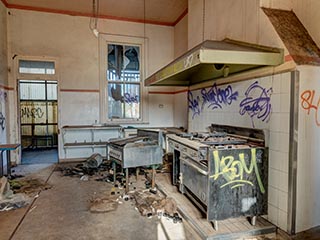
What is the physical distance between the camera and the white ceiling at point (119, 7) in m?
5.54

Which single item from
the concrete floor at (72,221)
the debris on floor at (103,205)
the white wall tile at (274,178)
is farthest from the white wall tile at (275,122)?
the debris on floor at (103,205)

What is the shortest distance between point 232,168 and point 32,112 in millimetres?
8234

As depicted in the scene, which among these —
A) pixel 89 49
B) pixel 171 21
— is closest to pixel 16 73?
pixel 89 49

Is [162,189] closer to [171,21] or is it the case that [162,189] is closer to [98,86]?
[98,86]

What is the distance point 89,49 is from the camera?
622 cm

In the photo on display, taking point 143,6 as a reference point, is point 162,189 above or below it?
below

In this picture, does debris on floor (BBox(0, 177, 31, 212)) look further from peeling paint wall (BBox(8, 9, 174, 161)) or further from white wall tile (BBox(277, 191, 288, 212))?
white wall tile (BBox(277, 191, 288, 212))

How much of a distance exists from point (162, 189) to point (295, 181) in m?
1.99

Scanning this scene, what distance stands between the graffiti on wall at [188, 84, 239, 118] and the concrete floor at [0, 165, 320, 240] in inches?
74.3

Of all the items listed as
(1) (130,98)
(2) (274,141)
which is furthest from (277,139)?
(1) (130,98)

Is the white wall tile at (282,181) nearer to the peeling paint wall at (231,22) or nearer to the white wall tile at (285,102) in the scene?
the white wall tile at (285,102)

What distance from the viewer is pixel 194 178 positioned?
9.56 ft

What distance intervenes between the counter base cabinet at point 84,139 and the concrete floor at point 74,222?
Answer: 7.88ft

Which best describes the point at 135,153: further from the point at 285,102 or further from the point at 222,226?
the point at 285,102
